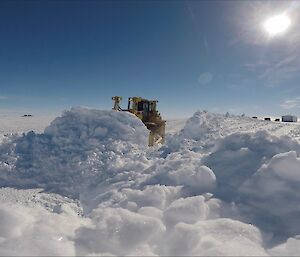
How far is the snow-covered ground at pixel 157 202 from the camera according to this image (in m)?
3.48

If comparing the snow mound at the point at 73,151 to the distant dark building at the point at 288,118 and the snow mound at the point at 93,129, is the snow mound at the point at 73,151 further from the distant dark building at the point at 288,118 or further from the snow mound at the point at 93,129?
the distant dark building at the point at 288,118

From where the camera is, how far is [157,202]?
458 cm

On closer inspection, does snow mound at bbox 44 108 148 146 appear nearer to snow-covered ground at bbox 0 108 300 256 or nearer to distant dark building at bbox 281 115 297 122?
snow-covered ground at bbox 0 108 300 256

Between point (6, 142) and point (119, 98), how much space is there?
27.5ft

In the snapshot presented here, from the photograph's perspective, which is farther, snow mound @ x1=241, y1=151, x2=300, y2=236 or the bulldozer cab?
the bulldozer cab

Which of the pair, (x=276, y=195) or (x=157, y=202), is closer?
(x=276, y=195)

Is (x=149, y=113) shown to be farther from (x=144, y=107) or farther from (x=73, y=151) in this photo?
(x=73, y=151)

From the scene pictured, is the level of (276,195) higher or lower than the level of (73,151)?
lower

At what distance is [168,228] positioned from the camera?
3.84m

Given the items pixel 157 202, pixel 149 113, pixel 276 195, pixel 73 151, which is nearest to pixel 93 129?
pixel 73 151

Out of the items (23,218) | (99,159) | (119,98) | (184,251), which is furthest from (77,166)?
(119,98)

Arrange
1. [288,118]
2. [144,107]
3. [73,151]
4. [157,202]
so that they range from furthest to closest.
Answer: [288,118] < [144,107] < [73,151] < [157,202]

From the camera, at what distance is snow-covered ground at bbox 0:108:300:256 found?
3479mm

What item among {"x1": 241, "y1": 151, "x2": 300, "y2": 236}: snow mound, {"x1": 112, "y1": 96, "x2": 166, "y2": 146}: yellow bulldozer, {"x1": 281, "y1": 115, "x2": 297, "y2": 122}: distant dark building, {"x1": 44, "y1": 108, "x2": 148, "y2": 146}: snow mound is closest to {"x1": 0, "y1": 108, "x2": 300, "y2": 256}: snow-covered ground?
{"x1": 241, "y1": 151, "x2": 300, "y2": 236}: snow mound
